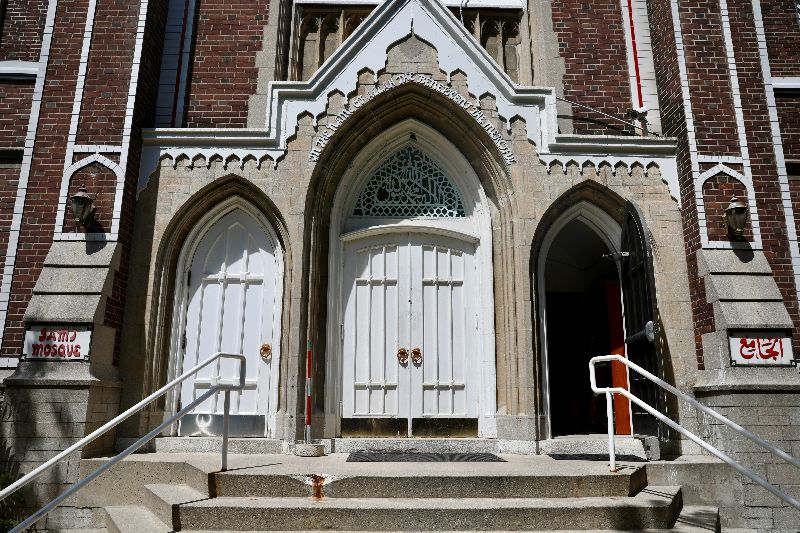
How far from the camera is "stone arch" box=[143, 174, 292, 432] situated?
7.05 m

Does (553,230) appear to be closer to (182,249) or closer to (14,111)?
(182,249)

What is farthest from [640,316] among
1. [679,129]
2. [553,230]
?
[679,129]

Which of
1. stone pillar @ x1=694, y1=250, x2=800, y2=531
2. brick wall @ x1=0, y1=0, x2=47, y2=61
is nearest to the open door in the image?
stone pillar @ x1=694, y1=250, x2=800, y2=531

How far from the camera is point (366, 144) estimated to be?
25.8ft

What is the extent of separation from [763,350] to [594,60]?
4329mm

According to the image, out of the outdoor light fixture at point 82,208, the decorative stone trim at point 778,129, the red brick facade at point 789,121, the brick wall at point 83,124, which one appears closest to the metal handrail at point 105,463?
the brick wall at point 83,124

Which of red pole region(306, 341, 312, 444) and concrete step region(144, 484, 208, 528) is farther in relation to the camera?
red pole region(306, 341, 312, 444)

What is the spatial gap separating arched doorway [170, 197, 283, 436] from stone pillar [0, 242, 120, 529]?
900mm

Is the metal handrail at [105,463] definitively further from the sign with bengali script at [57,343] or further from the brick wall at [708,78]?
the brick wall at [708,78]

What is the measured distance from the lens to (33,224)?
7137mm

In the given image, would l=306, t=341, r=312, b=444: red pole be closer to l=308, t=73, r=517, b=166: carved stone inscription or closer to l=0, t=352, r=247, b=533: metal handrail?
l=0, t=352, r=247, b=533: metal handrail

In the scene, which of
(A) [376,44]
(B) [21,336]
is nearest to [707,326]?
(A) [376,44]

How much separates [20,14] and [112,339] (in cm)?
484

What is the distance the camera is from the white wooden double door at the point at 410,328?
24.2ft
